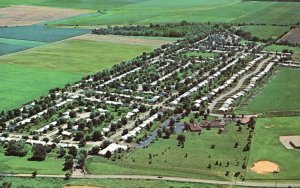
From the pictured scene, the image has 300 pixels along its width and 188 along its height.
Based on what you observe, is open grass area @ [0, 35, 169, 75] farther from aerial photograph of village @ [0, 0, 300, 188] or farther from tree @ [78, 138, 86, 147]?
tree @ [78, 138, 86, 147]

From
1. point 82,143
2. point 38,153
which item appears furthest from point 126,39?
point 38,153

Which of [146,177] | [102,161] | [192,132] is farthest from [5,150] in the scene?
[192,132]

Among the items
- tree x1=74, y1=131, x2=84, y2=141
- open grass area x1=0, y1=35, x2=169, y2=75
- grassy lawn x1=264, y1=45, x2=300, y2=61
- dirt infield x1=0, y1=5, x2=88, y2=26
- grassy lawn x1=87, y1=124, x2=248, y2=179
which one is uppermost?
dirt infield x1=0, y1=5, x2=88, y2=26

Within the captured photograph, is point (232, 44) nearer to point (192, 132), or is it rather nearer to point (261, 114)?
point (261, 114)

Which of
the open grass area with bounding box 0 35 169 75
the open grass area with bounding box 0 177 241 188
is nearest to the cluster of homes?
the open grass area with bounding box 0 35 169 75

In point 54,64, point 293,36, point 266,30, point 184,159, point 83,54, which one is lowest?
point 184,159

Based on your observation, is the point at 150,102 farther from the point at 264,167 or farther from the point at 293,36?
the point at 293,36
